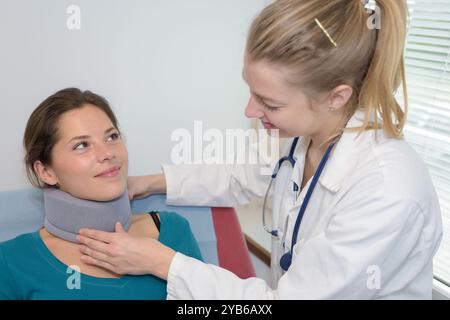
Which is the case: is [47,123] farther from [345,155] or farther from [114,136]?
[345,155]

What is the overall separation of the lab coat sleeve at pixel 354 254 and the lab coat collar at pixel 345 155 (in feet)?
0.35

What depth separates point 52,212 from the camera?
1.31 metres

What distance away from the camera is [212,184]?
166cm

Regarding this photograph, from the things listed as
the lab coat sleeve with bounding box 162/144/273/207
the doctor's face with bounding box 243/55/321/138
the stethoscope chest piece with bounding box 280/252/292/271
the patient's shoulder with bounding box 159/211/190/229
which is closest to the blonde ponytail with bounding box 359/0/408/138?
the doctor's face with bounding box 243/55/321/138

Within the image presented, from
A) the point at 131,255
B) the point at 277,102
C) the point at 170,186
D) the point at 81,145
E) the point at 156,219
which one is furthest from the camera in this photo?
the point at 170,186

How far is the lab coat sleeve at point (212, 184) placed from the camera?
5.33 feet

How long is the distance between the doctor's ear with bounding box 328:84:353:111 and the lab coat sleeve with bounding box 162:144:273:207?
20.7 inches

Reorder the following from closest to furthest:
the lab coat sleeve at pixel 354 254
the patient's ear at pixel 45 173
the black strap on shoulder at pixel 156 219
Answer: the lab coat sleeve at pixel 354 254, the patient's ear at pixel 45 173, the black strap on shoulder at pixel 156 219

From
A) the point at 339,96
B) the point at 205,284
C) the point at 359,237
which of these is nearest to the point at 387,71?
the point at 339,96

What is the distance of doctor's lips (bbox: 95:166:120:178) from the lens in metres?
1.31

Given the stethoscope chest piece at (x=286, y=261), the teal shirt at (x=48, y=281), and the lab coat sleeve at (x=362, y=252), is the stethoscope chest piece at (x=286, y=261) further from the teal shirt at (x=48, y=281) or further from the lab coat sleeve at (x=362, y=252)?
the teal shirt at (x=48, y=281)

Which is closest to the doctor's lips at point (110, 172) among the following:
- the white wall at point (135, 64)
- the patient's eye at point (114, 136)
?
the patient's eye at point (114, 136)

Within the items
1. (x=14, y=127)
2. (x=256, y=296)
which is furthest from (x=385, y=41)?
(x=14, y=127)

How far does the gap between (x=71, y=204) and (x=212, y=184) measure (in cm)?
56
